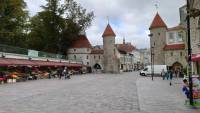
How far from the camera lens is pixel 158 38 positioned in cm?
8694

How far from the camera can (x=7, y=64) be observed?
45.9 metres

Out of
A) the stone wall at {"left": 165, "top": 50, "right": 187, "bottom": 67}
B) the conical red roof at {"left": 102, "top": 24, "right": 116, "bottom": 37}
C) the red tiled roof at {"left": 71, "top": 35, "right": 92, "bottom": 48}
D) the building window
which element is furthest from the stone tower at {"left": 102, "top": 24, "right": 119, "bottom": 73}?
the building window

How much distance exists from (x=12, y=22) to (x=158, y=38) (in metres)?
35.4

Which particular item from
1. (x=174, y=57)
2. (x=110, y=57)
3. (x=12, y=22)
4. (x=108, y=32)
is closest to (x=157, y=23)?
(x=174, y=57)

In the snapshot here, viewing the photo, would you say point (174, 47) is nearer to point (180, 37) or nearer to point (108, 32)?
point (180, 37)

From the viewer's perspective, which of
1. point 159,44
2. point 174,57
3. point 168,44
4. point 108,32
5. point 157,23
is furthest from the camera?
point 108,32

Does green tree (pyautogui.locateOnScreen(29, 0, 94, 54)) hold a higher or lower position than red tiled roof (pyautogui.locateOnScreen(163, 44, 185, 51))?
higher

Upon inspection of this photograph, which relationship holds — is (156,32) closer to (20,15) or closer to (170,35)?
(170,35)

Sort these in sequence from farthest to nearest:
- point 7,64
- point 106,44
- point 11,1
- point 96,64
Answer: point 96,64 < point 106,44 < point 11,1 < point 7,64

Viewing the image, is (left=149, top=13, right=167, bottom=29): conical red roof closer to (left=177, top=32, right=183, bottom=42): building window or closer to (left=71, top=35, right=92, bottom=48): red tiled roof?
(left=177, top=32, right=183, bottom=42): building window

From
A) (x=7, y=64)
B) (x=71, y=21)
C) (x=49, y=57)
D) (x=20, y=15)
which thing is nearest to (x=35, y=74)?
(x=7, y=64)

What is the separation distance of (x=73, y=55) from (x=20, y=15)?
124ft

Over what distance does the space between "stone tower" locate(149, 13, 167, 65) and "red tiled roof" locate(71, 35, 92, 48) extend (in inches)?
1030

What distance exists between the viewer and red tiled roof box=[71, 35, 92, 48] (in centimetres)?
10869
